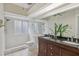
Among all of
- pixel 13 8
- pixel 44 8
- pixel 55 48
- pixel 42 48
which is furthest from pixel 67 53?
pixel 13 8

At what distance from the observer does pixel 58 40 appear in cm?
191

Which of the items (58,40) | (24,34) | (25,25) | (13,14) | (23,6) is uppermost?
(23,6)

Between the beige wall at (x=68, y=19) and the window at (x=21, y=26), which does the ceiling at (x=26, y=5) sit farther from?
the beige wall at (x=68, y=19)

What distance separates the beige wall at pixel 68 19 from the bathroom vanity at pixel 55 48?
24 cm

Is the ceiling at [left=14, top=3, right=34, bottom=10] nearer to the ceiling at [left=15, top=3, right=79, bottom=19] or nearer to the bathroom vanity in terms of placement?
the ceiling at [left=15, top=3, right=79, bottom=19]

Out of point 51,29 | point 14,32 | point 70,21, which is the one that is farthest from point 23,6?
point 70,21

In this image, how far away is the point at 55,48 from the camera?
1.88 meters

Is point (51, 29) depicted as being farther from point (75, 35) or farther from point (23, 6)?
point (23, 6)

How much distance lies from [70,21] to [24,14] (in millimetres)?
888

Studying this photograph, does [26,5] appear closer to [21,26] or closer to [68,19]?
[21,26]

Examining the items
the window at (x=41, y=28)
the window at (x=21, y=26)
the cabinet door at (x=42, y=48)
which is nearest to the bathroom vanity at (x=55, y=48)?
the cabinet door at (x=42, y=48)

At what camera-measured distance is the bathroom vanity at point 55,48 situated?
1594 mm

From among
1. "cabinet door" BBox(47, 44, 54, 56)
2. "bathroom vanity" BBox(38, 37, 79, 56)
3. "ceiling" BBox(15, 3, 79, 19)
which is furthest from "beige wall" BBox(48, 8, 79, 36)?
"cabinet door" BBox(47, 44, 54, 56)

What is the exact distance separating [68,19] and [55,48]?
60 cm
